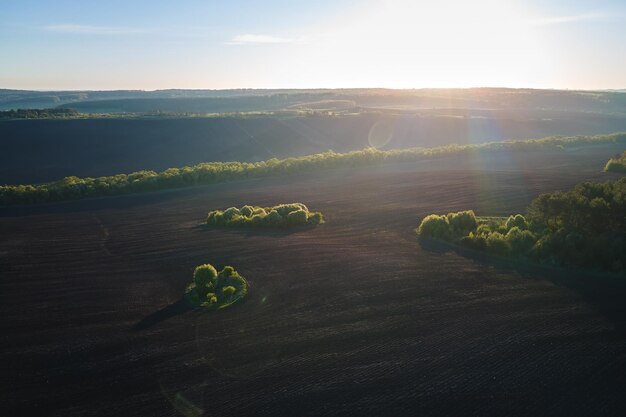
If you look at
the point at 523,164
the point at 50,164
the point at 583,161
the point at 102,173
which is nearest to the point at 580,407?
the point at 523,164

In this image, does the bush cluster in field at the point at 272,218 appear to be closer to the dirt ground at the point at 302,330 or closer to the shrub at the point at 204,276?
the dirt ground at the point at 302,330

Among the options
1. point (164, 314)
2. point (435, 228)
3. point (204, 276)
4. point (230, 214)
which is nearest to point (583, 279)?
point (435, 228)

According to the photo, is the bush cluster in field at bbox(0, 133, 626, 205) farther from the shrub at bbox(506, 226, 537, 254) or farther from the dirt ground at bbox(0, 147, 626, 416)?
the shrub at bbox(506, 226, 537, 254)

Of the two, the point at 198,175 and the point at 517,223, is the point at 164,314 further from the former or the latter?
the point at 198,175

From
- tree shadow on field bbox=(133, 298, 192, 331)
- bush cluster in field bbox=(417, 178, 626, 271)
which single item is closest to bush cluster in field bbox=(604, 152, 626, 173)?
Result: bush cluster in field bbox=(417, 178, 626, 271)

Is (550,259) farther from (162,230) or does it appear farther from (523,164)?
(523,164)

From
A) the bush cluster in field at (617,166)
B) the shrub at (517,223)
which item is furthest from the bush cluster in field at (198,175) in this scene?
the shrub at (517,223)
